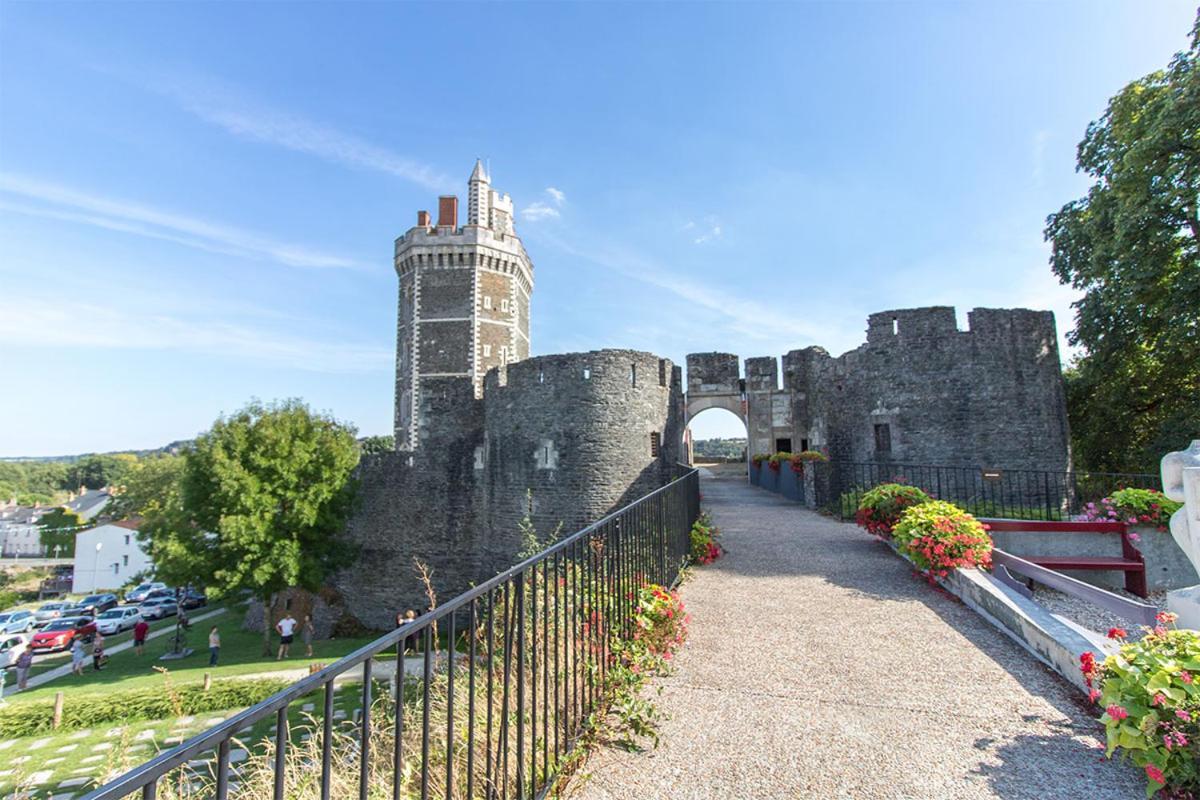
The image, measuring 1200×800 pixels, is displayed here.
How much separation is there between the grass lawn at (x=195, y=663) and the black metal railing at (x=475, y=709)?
1443cm

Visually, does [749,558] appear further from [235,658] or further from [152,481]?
[152,481]

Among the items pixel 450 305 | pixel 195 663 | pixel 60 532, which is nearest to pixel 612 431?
pixel 195 663

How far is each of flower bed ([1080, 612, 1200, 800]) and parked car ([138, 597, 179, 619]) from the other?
39.7 m

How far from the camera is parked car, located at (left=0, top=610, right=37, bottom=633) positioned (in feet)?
96.1

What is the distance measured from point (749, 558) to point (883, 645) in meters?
3.65

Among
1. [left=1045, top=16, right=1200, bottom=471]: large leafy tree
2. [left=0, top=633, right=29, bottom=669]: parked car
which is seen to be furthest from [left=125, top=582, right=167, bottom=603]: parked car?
[left=1045, top=16, right=1200, bottom=471]: large leafy tree

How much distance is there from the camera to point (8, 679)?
20281mm

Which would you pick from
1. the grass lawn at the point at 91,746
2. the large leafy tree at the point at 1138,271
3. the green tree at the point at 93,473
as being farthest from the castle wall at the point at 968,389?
the green tree at the point at 93,473

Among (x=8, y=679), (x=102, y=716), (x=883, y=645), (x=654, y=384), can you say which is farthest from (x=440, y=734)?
(x=8, y=679)

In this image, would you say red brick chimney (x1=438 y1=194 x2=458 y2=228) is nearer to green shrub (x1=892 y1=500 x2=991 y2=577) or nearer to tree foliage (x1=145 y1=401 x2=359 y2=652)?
tree foliage (x1=145 y1=401 x2=359 y2=652)

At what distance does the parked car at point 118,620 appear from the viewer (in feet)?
88.7

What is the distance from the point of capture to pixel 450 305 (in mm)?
32094

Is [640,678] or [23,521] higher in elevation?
[640,678]

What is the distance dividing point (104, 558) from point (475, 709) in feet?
220
